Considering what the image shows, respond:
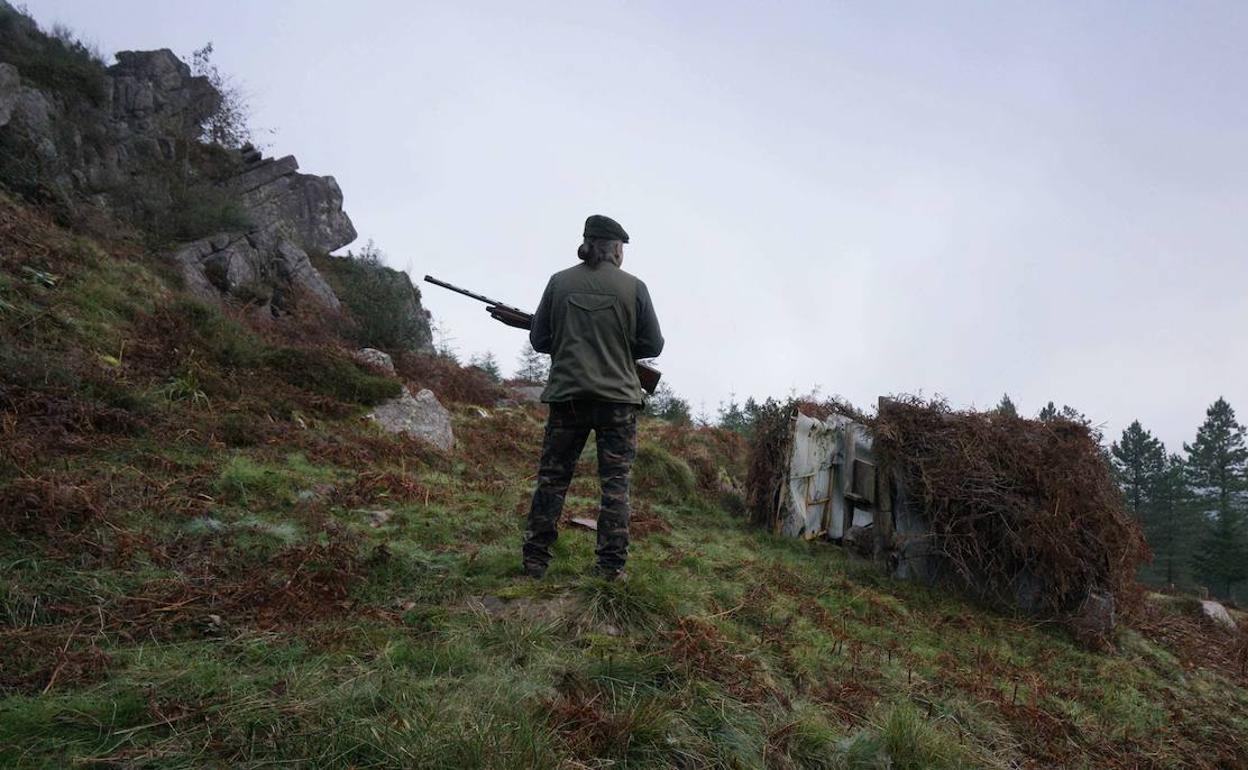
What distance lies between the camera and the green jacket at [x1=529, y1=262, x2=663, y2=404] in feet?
14.0

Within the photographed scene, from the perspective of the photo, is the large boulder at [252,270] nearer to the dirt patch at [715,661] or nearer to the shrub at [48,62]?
the shrub at [48,62]

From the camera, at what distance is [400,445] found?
8062 millimetres

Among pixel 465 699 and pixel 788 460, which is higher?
pixel 788 460

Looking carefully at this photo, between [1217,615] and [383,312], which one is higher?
[383,312]

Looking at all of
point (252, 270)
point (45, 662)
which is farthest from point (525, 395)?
point (45, 662)

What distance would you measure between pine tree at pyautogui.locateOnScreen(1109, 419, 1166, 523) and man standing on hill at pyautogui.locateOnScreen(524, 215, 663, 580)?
42.2 metres

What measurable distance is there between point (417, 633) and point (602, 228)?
2795 mm

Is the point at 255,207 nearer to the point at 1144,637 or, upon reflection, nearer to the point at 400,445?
the point at 400,445

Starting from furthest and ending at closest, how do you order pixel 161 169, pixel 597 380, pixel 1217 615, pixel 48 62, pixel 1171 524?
pixel 1171 524 → pixel 161 169 → pixel 48 62 → pixel 1217 615 → pixel 597 380

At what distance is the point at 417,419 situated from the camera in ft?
30.5

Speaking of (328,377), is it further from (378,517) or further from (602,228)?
(602,228)

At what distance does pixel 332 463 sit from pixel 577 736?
5390 millimetres

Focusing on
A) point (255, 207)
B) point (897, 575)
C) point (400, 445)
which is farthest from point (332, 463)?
point (255, 207)

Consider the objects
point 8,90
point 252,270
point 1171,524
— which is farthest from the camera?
point 1171,524
